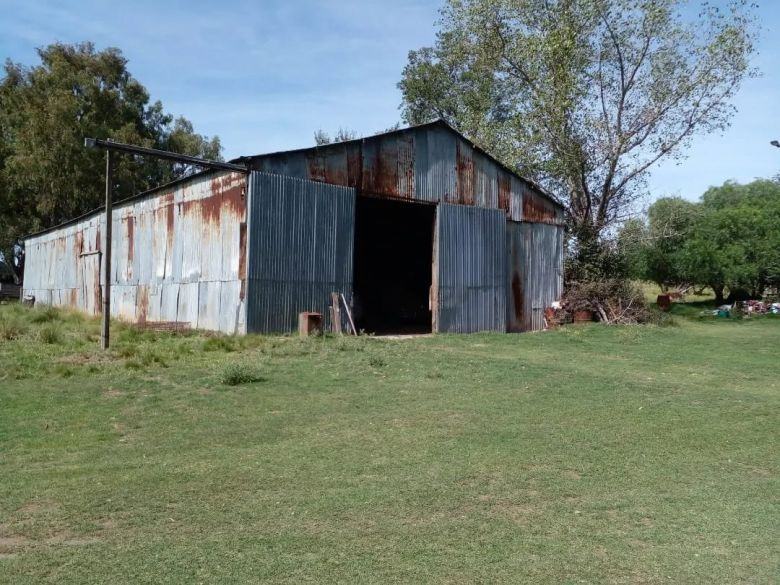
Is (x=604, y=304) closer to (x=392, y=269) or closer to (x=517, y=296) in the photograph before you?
(x=517, y=296)

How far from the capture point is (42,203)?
42.1 m

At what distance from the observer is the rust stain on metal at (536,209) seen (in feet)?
75.3

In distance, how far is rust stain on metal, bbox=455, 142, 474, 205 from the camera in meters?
21.1

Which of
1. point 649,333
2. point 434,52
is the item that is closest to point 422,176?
point 649,333

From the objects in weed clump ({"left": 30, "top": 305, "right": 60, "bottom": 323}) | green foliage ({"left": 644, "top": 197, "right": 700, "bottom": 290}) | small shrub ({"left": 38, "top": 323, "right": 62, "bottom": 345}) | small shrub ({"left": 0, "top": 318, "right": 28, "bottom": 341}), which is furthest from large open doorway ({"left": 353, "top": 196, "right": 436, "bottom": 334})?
small shrub ({"left": 38, "top": 323, "right": 62, "bottom": 345})

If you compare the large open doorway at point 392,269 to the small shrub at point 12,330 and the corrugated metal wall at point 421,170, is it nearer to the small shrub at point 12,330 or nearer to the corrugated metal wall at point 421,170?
the corrugated metal wall at point 421,170

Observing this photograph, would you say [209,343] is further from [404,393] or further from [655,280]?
[655,280]

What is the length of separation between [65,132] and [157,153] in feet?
99.4

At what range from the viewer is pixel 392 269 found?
29.6m

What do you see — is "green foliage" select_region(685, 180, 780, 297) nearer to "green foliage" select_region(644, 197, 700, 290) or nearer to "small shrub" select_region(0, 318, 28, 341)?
"green foliage" select_region(644, 197, 700, 290)

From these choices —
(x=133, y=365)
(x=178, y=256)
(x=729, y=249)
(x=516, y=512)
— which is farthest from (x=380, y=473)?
(x=729, y=249)

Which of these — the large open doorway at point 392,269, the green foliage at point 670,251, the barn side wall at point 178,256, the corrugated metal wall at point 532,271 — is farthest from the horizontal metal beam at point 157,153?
the green foliage at point 670,251

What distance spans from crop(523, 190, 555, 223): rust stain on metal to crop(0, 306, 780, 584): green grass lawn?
11.0m

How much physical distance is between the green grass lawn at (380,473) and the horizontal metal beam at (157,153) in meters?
4.06
